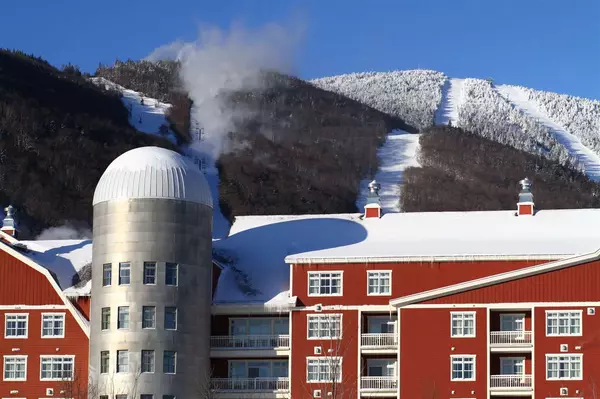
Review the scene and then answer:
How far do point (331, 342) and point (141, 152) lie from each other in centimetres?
1619

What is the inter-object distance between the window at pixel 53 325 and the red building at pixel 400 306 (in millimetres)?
484

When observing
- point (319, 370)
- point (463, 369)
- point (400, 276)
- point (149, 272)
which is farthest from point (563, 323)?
point (149, 272)

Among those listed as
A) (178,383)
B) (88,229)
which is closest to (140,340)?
(178,383)

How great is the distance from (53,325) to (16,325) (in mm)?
2267

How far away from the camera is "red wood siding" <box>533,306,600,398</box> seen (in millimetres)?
79938

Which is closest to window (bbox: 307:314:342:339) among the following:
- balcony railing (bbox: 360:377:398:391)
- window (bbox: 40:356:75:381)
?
balcony railing (bbox: 360:377:398:391)

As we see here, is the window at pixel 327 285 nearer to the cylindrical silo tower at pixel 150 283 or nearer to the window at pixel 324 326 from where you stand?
the window at pixel 324 326

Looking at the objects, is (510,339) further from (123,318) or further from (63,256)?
(63,256)

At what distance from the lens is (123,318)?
83.4m

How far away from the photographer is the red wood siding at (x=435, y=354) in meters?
81.4

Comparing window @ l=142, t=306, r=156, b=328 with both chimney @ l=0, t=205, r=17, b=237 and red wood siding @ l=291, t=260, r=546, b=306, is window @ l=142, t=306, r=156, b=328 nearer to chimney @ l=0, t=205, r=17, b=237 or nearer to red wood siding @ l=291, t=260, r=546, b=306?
red wood siding @ l=291, t=260, r=546, b=306

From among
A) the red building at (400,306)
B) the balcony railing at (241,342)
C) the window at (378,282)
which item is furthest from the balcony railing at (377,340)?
the balcony railing at (241,342)

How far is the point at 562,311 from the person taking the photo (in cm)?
8112

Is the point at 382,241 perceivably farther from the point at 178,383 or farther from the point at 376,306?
the point at 178,383
